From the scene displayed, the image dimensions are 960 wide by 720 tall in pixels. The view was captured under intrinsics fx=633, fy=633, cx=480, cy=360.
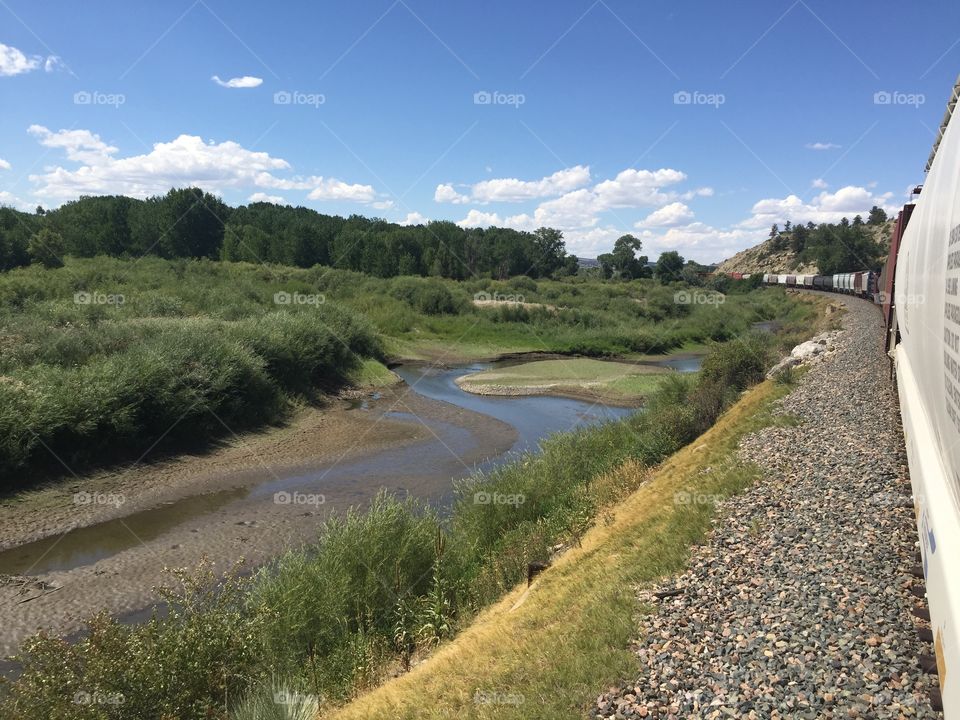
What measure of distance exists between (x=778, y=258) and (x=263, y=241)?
404 ft

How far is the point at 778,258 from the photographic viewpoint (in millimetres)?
157125

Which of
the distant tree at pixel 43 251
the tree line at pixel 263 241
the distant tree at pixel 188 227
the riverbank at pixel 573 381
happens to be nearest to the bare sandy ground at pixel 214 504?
the riverbank at pixel 573 381

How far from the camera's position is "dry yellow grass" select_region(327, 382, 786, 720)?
18.7 feet

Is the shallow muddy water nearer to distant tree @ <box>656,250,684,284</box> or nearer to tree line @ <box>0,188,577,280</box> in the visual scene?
tree line @ <box>0,188,577,280</box>

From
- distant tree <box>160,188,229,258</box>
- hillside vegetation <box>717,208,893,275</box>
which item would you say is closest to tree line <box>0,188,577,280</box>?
distant tree <box>160,188,229,258</box>

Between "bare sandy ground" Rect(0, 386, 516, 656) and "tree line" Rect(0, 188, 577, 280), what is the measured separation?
6193cm

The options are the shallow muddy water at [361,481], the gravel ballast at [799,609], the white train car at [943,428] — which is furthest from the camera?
the shallow muddy water at [361,481]

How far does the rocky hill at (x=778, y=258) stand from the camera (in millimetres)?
120600

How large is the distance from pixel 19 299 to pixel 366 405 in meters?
18.9

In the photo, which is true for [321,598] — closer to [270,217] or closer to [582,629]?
[582,629]

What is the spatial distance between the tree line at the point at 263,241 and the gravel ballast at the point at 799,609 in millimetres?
79844

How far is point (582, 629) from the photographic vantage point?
6.62m

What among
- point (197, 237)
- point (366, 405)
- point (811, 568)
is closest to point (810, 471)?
point (811, 568)

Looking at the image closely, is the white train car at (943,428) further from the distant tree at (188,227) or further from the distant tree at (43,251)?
the distant tree at (188,227)
